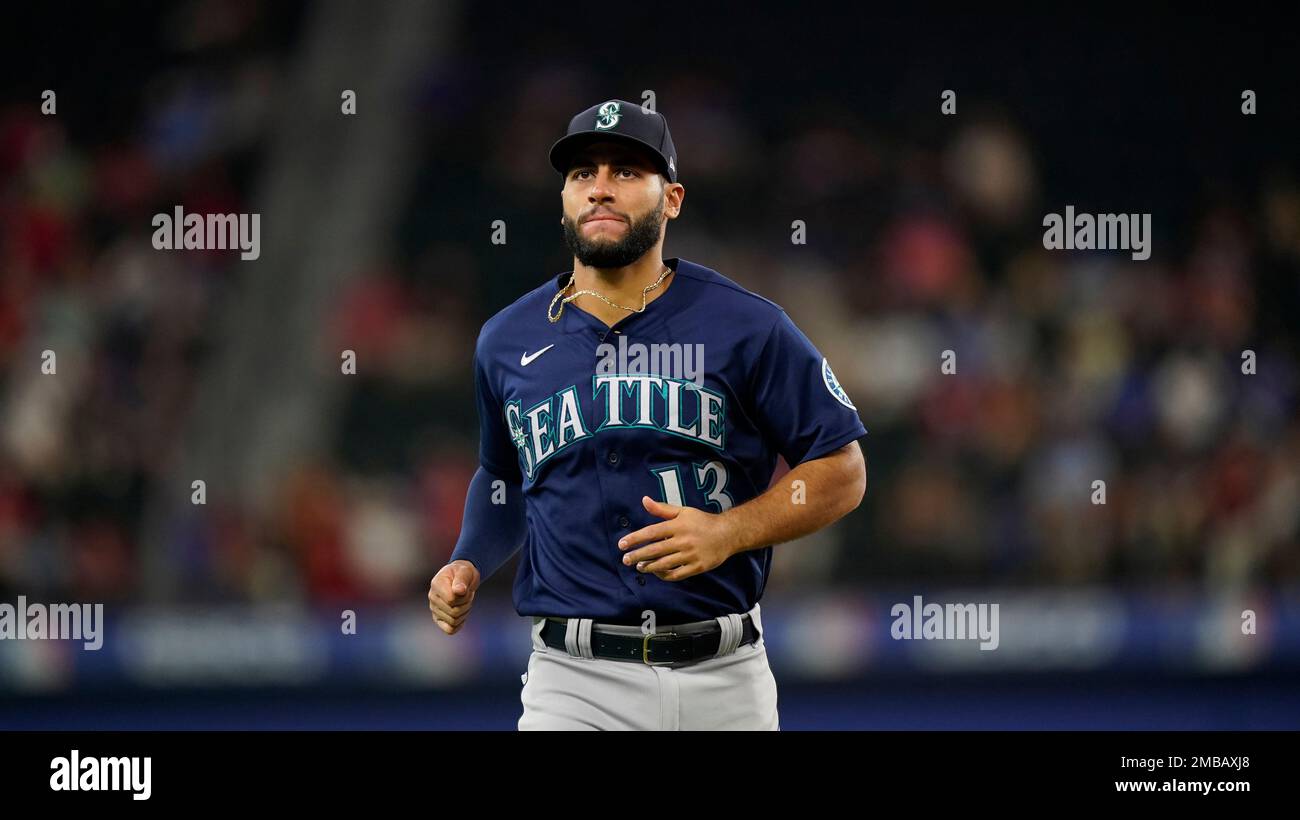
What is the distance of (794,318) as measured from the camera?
751cm

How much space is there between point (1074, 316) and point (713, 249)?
1840 mm

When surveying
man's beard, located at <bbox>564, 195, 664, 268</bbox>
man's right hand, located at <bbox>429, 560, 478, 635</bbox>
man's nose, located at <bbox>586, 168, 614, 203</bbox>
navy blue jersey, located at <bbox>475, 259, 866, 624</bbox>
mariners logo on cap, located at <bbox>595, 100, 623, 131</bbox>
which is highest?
mariners logo on cap, located at <bbox>595, 100, 623, 131</bbox>

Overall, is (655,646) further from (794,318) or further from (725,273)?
(725,273)

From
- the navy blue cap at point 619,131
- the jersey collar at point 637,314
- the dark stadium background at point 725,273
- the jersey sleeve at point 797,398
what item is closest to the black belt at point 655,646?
the jersey sleeve at point 797,398

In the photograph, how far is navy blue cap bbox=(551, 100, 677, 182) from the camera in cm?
299

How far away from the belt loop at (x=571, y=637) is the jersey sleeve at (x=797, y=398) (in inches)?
21.4

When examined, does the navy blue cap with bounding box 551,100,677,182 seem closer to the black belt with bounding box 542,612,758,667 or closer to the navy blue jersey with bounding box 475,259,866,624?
the navy blue jersey with bounding box 475,259,866,624

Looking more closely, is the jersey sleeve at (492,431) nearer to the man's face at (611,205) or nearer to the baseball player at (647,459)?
the baseball player at (647,459)

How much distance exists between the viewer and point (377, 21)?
316 inches

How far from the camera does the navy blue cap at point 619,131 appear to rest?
299 cm

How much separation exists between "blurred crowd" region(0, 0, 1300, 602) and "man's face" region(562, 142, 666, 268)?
4.05 meters

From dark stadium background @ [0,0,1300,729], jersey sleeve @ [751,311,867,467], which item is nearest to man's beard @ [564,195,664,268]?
jersey sleeve @ [751,311,867,467]

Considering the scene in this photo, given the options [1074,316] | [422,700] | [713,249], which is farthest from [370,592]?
[1074,316]
